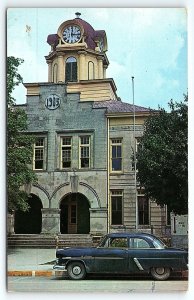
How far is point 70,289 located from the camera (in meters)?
8.34

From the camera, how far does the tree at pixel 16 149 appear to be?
8.70 meters

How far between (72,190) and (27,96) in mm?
1500

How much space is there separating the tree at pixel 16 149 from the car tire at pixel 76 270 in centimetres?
106

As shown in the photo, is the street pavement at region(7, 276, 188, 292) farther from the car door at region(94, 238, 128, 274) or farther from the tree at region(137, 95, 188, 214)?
the tree at region(137, 95, 188, 214)

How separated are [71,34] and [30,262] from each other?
10.8ft

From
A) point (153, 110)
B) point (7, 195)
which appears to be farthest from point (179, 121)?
point (7, 195)

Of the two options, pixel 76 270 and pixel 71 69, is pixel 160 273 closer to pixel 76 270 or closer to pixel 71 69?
pixel 76 270

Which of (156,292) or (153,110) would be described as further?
(153,110)

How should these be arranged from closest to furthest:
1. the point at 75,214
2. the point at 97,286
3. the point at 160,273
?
1. the point at 97,286
2. the point at 160,273
3. the point at 75,214

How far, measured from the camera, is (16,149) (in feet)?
28.9

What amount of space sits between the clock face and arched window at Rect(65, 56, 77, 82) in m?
0.26

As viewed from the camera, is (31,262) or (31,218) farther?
(31,218)

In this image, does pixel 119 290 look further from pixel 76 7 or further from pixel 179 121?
pixel 76 7

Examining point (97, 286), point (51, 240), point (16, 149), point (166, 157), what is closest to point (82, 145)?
point (16, 149)
